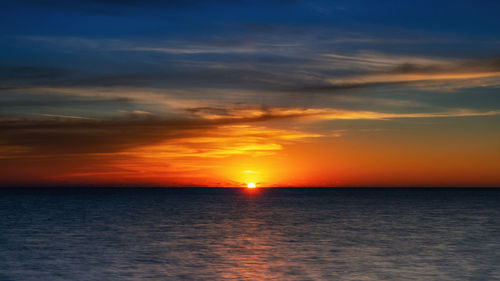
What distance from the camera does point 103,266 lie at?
33625 millimetres

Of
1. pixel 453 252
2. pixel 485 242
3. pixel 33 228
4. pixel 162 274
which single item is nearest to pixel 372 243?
pixel 453 252

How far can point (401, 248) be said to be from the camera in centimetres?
4203

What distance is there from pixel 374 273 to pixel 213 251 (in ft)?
43.6

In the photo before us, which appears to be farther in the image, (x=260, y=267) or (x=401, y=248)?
(x=401, y=248)

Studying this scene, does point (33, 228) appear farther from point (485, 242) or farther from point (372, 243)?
point (485, 242)

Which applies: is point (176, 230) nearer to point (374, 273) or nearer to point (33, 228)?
point (33, 228)

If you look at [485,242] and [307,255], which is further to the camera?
[485,242]

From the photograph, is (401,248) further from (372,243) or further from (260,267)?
(260,267)

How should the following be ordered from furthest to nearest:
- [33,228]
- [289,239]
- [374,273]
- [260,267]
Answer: [33,228]
[289,239]
[260,267]
[374,273]

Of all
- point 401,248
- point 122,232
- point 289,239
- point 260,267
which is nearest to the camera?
point 260,267

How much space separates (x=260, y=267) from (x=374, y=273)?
21.6ft

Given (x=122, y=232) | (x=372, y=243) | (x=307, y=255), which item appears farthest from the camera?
(x=122, y=232)

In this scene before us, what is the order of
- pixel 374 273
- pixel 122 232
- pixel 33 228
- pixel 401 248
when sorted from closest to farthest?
pixel 374 273, pixel 401 248, pixel 122 232, pixel 33 228

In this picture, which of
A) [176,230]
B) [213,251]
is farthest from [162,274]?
[176,230]
